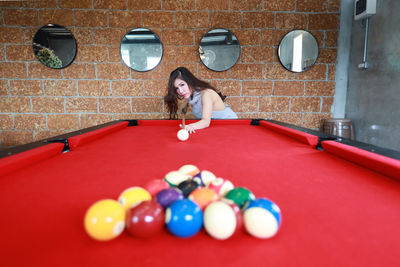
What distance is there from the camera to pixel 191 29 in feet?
10.2

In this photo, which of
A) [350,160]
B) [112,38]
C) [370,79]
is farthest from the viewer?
[112,38]

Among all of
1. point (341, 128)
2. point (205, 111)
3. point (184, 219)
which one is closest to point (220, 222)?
point (184, 219)

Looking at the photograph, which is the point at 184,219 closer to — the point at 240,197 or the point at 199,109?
the point at 240,197

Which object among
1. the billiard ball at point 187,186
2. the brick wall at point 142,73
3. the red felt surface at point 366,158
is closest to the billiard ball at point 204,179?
the billiard ball at point 187,186

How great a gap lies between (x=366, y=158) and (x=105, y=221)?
937 millimetres

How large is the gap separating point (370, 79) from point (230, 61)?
5.69 ft

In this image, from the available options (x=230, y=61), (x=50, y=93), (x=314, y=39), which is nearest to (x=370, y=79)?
(x=314, y=39)

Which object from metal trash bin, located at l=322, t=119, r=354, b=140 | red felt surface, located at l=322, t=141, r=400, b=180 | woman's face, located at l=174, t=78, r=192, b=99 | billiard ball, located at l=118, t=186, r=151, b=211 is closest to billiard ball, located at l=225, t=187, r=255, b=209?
billiard ball, located at l=118, t=186, r=151, b=211

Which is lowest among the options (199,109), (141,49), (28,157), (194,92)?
(28,157)

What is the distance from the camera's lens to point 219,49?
10.2 ft

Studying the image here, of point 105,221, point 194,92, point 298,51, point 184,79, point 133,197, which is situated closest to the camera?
point 105,221

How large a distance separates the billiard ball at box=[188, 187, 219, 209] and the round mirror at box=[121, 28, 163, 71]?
2.85 meters

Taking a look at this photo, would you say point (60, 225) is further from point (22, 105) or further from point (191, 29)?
point (22, 105)

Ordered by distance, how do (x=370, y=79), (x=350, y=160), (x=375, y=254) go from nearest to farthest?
(x=375, y=254)
(x=350, y=160)
(x=370, y=79)
